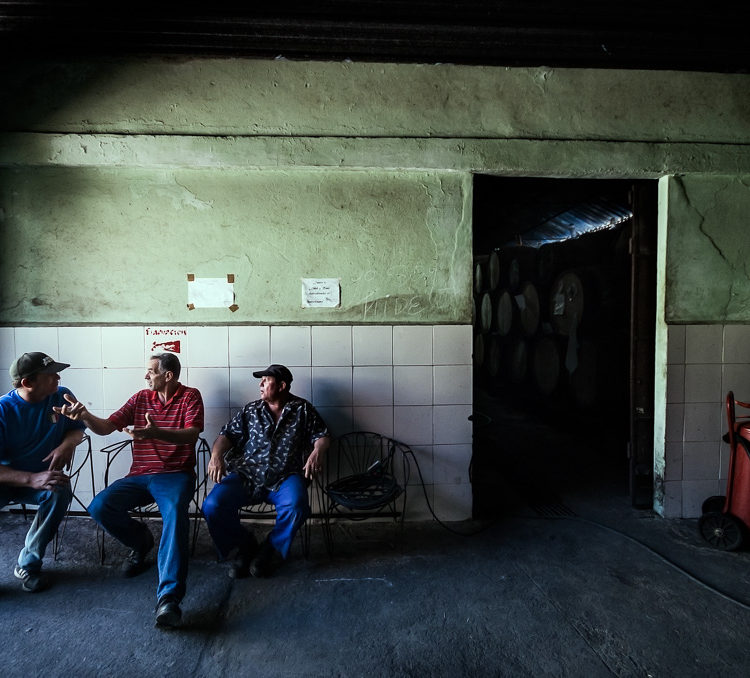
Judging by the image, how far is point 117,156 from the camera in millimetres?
3039

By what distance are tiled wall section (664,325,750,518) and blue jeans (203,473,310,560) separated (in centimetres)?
260

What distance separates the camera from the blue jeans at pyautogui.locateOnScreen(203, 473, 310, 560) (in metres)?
2.55

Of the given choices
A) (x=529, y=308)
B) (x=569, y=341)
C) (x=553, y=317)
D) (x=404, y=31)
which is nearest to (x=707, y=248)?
(x=569, y=341)

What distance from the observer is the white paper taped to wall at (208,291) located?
3.15 m

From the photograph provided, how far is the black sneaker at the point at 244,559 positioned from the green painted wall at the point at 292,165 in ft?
4.68

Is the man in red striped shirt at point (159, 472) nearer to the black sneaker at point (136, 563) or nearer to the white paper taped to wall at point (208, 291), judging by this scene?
the black sneaker at point (136, 563)

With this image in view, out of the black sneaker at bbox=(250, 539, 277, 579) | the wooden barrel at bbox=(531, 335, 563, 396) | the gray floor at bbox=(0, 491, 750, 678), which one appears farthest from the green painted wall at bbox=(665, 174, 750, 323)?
the black sneaker at bbox=(250, 539, 277, 579)

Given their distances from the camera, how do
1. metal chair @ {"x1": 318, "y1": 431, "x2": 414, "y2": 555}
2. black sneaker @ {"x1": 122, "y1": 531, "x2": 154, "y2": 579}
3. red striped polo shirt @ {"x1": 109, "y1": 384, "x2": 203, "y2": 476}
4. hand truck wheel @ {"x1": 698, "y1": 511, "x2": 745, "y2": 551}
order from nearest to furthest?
black sneaker @ {"x1": 122, "y1": 531, "x2": 154, "y2": 579} < red striped polo shirt @ {"x1": 109, "y1": 384, "x2": 203, "y2": 476} < hand truck wheel @ {"x1": 698, "y1": 511, "x2": 745, "y2": 551} < metal chair @ {"x1": 318, "y1": 431, "x2": 414, "y2": 555}

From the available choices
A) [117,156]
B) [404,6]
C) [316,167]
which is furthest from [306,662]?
[404,6]

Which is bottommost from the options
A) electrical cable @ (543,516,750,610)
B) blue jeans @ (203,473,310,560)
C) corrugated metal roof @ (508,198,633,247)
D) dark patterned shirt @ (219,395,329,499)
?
electrical cable @ (543,516,750,610)

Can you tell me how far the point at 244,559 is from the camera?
8.59 ft

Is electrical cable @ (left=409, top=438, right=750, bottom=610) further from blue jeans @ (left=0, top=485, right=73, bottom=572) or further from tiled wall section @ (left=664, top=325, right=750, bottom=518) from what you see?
blue jeans @ (left=0, top=485, right=73, bottom=572)

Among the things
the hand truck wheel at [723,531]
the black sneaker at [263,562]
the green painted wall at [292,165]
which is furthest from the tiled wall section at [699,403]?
the black sneaker at [263,562]

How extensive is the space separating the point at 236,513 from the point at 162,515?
0.39m
